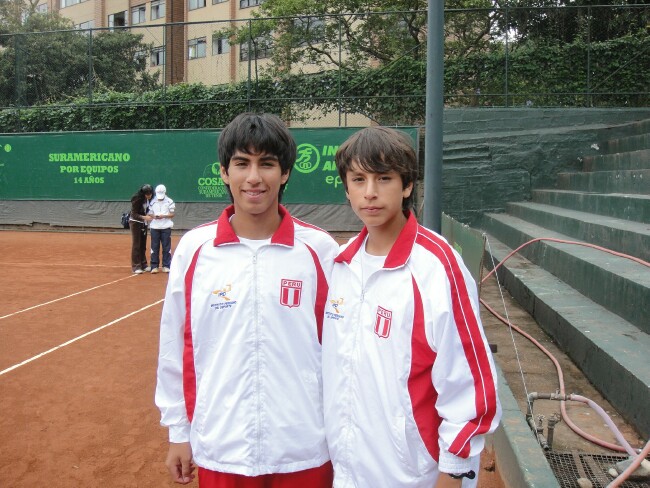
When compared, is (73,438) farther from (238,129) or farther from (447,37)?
(447,37)

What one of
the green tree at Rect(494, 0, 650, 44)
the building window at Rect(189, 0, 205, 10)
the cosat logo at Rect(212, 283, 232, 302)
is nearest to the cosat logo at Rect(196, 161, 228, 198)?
the green tree at Rect(494, 0, 650, 44)

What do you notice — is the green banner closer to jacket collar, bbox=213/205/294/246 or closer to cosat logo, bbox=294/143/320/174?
cosat logo, bbox=294/143/320/174

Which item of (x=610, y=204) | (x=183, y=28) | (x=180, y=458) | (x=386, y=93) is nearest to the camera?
(x=180, y=458)

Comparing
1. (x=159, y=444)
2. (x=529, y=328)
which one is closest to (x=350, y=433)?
(x=159, y=444)

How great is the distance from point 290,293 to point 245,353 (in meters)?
0.24

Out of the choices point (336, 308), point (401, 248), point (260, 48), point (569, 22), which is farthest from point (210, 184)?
point (401, 248)

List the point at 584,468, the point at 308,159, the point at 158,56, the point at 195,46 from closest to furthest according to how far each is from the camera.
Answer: the point at 584,468
the point at 308,159
the point at 158,56
the point at 195,46

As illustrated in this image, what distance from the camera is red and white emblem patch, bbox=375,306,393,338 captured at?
1.77 meters

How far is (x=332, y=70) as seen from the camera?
57.6 ft

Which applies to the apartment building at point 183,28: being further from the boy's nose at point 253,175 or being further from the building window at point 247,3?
the boy's nose at point 253,175

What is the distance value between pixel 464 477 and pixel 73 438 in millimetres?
3173

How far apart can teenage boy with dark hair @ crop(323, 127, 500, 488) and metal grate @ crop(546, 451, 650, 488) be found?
1.54 metres

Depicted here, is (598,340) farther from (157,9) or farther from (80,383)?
(157,9)

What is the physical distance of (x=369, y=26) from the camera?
17.5 meters
